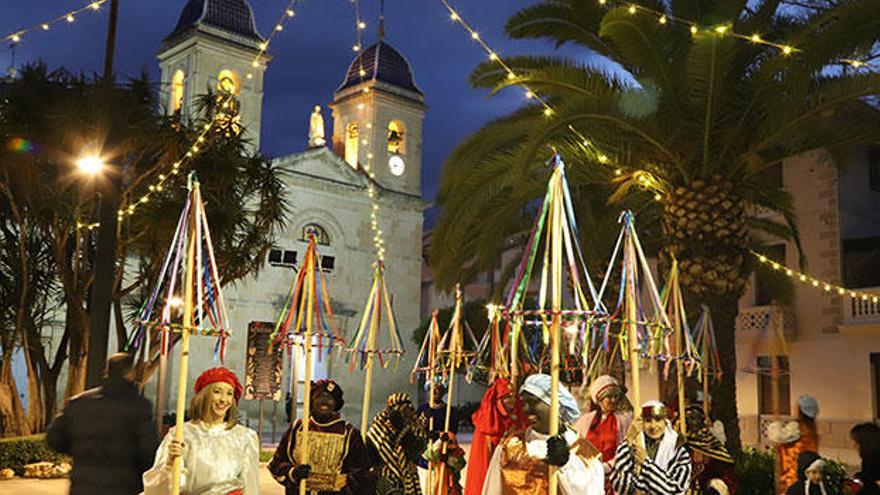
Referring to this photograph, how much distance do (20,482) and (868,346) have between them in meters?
19.2

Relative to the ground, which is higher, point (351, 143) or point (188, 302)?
point (351, 143)

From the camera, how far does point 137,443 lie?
231 inches

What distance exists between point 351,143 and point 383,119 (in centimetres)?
211

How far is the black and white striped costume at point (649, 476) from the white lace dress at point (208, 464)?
2.28 metres

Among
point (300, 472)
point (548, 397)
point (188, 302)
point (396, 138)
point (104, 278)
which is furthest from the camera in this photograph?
point (396, 138)

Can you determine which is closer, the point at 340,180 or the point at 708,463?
the point at 708,463

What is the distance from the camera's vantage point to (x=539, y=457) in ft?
16.9

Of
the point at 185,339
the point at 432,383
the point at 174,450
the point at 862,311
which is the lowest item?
the point at 174,450

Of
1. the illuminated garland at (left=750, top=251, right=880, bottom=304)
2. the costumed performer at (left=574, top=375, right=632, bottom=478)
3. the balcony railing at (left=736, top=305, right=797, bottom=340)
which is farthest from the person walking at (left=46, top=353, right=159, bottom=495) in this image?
the balcony railing at (left=736, top=305, right=797, bottom=340)

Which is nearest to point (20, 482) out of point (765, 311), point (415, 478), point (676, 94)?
point (415, 478)

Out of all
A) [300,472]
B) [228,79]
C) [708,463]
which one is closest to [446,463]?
[708,463]

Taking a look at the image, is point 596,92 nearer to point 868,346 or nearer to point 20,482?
point 20,482

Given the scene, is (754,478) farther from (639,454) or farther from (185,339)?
(185,339)

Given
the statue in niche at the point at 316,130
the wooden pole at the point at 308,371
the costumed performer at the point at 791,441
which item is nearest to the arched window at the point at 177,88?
the statue in niche at the point at 316,130
